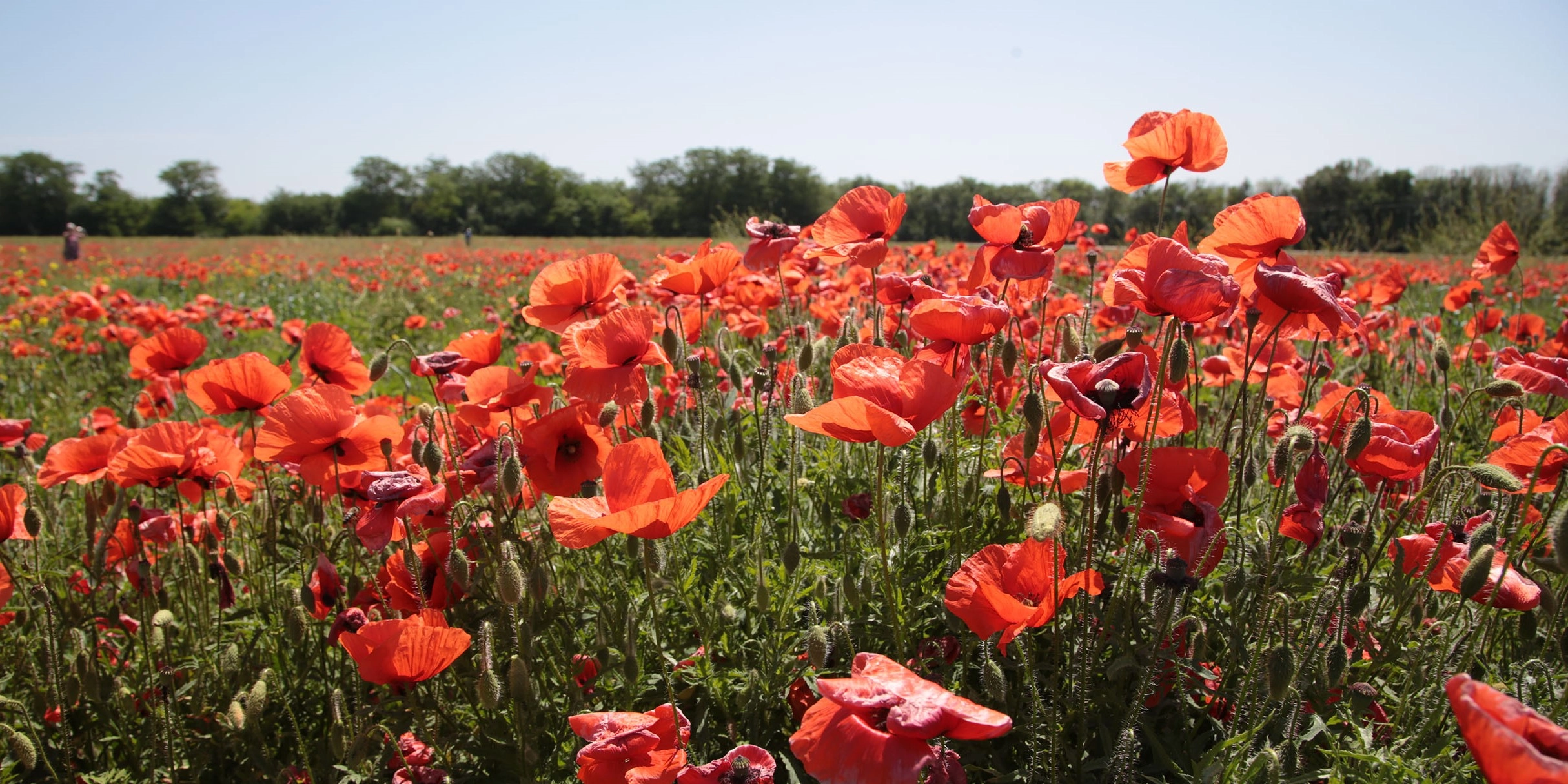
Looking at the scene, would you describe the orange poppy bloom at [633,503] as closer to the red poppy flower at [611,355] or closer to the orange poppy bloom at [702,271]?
the red poppy flower at [611,355]

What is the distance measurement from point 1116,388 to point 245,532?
307 centimetres

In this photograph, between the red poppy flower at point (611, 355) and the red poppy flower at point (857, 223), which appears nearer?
the red poppy flower at point (611, 355)

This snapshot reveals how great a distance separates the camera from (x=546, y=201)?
2073 inches

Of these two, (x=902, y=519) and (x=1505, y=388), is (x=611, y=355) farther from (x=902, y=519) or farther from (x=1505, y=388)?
(x=1505, y=388)

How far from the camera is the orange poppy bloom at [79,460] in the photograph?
1983mm

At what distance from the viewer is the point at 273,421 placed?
164cm

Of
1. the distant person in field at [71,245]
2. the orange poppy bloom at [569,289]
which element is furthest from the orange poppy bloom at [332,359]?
the distant person in field at [71,245]

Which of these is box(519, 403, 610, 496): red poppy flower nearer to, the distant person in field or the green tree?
the distant person in field

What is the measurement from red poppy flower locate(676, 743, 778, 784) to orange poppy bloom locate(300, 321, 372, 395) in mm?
1497

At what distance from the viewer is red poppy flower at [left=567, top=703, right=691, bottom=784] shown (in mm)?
1163

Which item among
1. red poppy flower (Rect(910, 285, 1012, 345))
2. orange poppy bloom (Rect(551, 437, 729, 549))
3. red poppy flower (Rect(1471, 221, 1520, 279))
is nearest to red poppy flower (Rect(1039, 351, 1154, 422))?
red poppy flower (Rect(910, 285, 1012, 345))

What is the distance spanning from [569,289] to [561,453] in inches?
17.4

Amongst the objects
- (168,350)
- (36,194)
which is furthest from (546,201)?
(168,350)

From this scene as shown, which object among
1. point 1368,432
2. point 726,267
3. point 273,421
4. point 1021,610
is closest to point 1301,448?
point 1368,432
